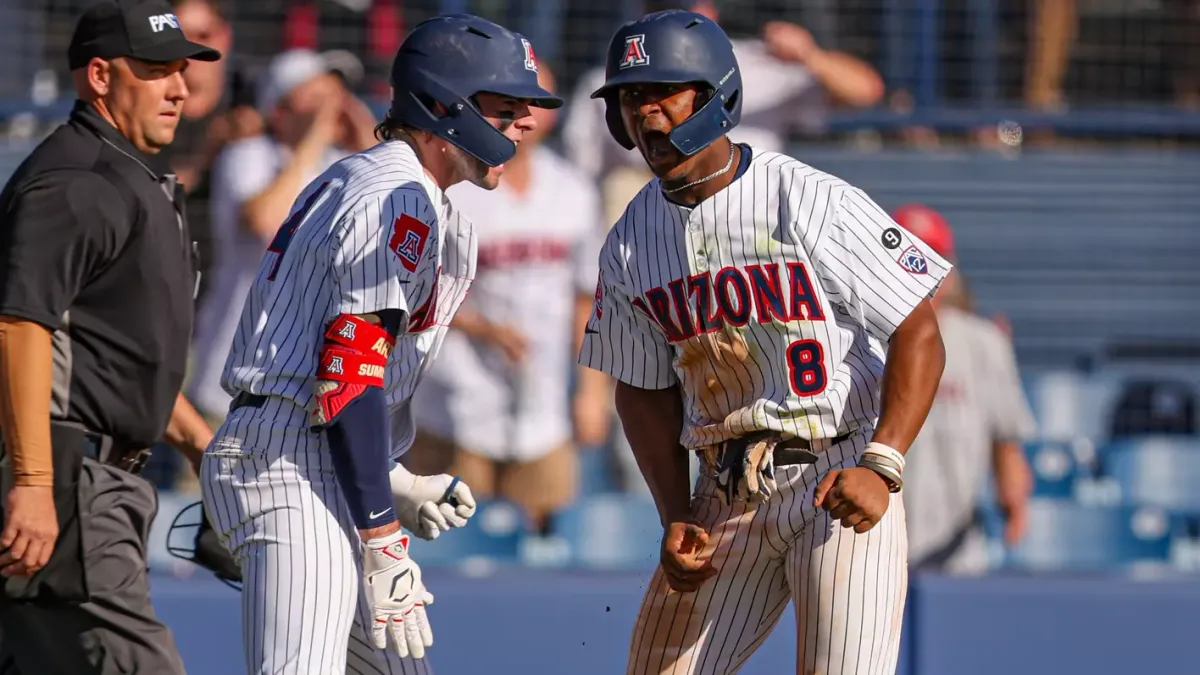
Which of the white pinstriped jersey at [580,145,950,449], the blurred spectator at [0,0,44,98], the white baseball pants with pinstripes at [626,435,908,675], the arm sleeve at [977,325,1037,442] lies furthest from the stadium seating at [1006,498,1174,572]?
the blurred spectator at [0,0,44,98]

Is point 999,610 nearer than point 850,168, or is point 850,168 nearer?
point 999,610

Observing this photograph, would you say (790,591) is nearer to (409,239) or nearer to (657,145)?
(657,145)

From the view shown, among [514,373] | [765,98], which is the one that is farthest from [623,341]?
[765,98]

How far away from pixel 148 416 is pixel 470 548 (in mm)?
3271

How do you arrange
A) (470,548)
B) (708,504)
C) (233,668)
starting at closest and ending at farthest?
(708,504) → (233,668) → (470,548)

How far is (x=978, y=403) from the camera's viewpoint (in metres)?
7.94

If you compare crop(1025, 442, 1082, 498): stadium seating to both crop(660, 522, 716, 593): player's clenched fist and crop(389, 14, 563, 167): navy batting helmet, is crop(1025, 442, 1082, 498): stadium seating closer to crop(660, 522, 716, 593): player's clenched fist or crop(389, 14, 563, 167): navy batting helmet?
crop(660, 522, 716, 593): player's clenched fist

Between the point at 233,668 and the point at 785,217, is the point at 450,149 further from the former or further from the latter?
the point at 233,668

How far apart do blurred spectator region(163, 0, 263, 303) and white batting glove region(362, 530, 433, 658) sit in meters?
4.07

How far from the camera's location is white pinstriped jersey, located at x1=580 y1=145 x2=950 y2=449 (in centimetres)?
409

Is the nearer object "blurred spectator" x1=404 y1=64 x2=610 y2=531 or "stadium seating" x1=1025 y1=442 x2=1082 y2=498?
"blurred spectator" x1=404 y1=64 x2=610 y2=531

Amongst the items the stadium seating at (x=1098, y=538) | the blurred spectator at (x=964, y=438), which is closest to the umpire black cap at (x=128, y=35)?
the blurred spectator at (x=964, y=438)

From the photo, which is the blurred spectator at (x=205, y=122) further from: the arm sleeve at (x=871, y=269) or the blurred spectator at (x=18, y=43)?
the arm sleeve at (x=871, y=269)

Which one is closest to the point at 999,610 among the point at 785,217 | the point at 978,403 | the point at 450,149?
the point at 978,403
